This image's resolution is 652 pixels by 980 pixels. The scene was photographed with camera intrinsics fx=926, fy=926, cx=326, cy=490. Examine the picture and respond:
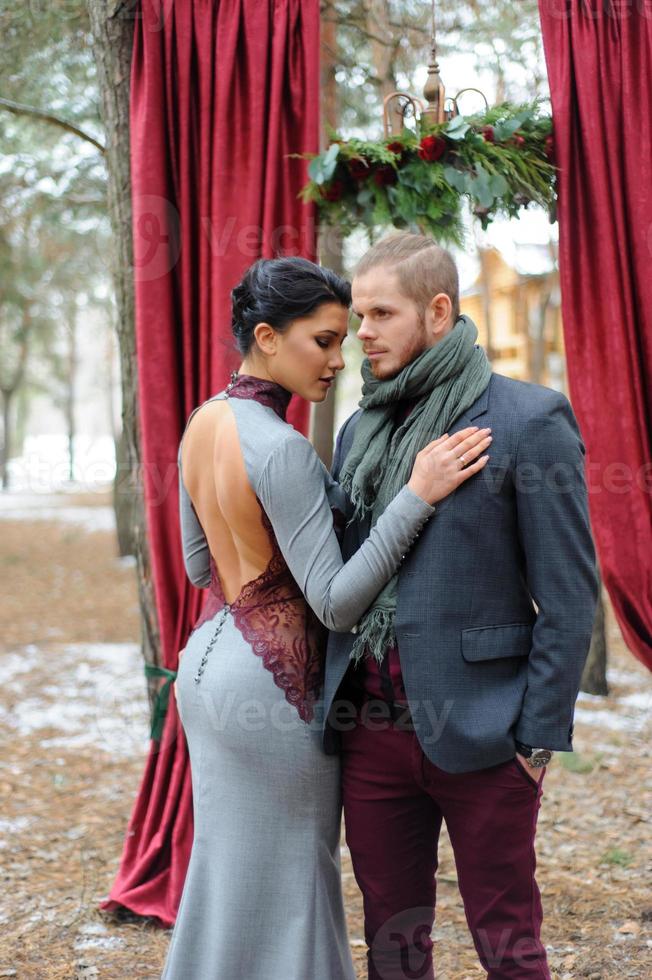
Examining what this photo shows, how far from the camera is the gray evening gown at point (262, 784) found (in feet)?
6.93

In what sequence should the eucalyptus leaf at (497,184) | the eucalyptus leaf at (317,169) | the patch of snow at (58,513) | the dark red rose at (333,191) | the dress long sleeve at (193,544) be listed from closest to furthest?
the dress long sleeve at (193,544) < the eucalyptus leaf at (497,184) < the eucalyptus leaf at (317,169) < the dark red rose at (333,191) < the patch of snow at (58,513)

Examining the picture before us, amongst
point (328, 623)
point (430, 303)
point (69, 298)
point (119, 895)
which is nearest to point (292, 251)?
point (430, 303)

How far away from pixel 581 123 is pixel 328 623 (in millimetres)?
1794

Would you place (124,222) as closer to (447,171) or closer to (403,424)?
(447,171)

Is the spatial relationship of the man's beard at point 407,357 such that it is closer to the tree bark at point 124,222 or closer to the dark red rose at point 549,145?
the dark red rose at point 549,145

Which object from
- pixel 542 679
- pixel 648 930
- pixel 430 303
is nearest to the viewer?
pixel 542 679

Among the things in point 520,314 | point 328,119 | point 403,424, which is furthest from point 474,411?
point 520,314

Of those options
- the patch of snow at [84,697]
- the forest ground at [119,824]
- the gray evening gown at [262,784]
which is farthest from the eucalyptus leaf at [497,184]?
the patch of snow at [84,697]

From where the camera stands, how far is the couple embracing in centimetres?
193

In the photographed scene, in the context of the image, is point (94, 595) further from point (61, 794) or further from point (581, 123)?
point (581, 123)

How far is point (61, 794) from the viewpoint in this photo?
15.2 ft

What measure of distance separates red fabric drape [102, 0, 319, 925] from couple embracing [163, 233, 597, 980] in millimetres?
923

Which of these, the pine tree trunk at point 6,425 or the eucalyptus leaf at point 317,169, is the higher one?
the pine tree trunk at point 6,425

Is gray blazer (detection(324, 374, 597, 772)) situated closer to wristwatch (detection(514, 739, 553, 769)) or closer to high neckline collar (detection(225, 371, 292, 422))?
wristwatch (detection(514, 739, 553, 769))
